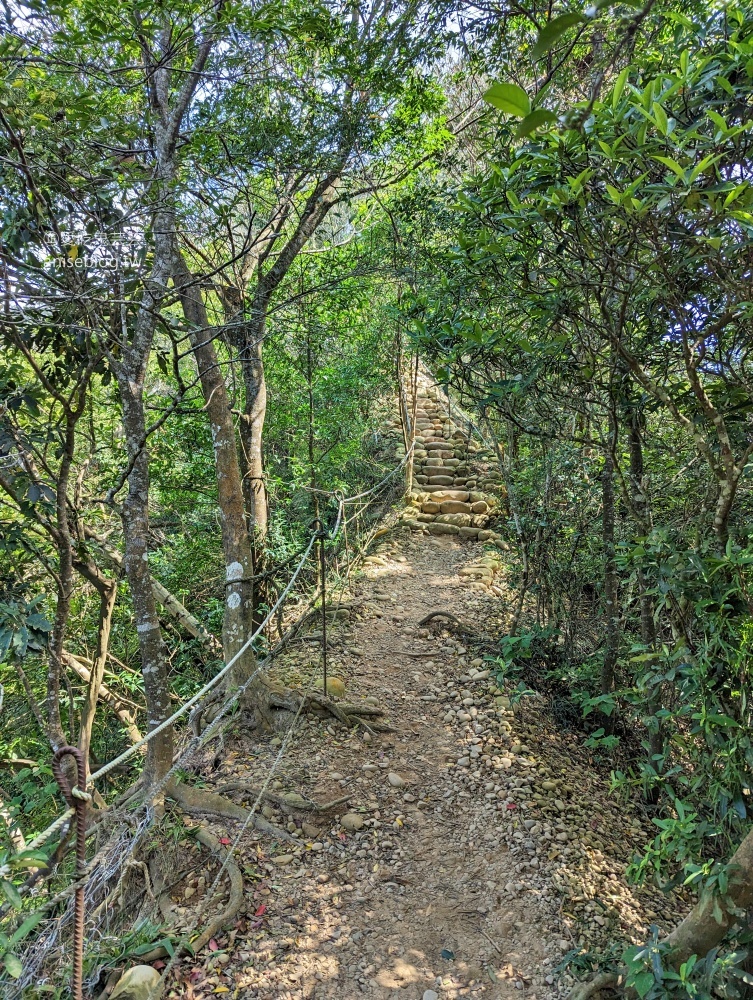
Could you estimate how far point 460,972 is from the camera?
2324mm

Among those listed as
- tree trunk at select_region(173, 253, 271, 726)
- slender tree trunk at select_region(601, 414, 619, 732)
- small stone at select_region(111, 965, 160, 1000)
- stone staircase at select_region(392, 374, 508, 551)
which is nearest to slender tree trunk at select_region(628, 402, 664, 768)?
slender tree trunk at select_region(601, 414, 619, 732)

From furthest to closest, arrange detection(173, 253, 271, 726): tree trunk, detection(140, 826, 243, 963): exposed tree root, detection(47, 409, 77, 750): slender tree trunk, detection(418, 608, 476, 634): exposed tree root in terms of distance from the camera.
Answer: detection(418, 608, 476, 634): exposed tree root < detection(173, 253, 271, 726): tree trunk < detection(47, 409, 77, 750): slender tree trunk < detection(140, 826, 243, 963): exposed tree root

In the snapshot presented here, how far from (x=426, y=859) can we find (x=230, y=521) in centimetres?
228

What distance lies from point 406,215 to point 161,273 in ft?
9.57

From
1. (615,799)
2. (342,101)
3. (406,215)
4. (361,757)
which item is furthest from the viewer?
(406,215)

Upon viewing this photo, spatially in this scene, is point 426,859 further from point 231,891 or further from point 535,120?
point 535,120

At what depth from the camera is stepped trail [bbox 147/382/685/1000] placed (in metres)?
2.32

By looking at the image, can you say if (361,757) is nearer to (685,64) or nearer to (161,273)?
(161,273)

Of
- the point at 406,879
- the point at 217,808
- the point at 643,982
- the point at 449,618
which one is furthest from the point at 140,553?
the point at 449,618

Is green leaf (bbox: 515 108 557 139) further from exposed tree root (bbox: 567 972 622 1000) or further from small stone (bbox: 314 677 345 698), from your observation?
small stone (bbox: 314 677 345 698)

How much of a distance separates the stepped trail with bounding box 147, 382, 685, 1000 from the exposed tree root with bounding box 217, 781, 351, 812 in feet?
0.11

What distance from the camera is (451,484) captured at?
8398 millimetres

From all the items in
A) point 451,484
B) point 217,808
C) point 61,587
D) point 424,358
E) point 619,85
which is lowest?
point 217,808

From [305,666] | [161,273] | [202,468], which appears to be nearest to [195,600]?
[202,468]
